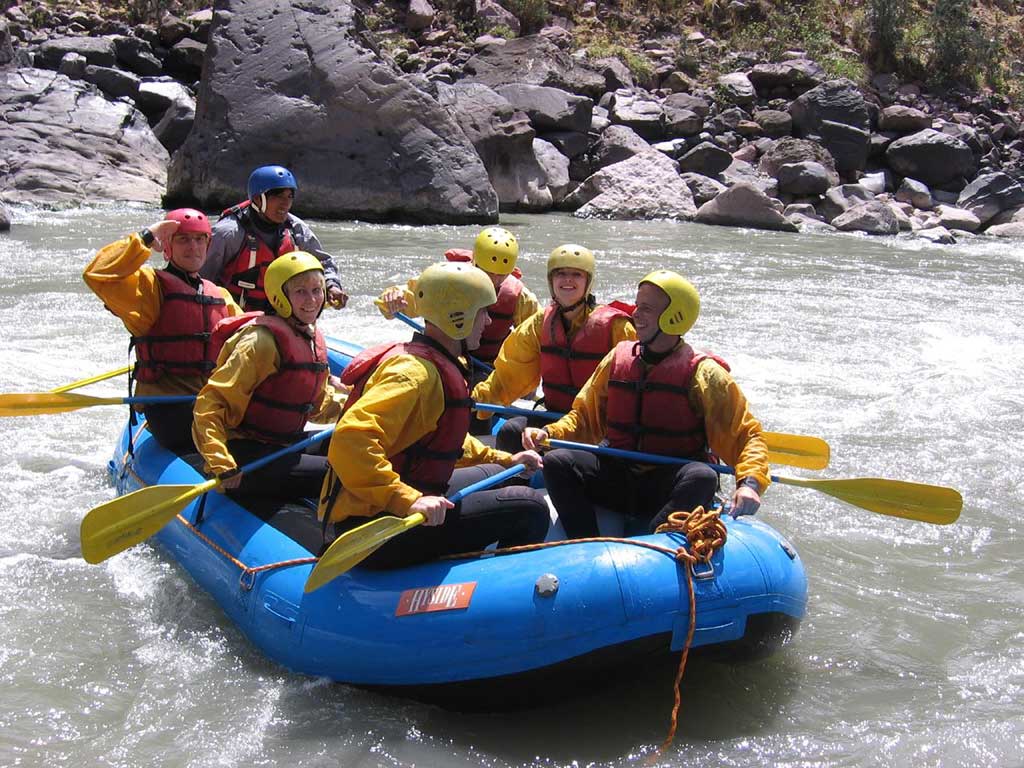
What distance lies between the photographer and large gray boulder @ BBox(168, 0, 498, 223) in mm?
12625

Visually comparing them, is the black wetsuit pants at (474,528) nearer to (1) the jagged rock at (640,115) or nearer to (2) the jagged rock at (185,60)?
(1) the jagged rock at (640,115)

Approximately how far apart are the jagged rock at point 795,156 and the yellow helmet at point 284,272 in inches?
561

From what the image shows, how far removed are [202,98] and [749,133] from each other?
9628mm

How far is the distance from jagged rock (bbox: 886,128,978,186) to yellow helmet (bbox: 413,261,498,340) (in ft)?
55.0

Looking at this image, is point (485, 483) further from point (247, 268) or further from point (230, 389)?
point (247, 268)

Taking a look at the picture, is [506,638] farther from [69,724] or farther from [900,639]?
[900,639]

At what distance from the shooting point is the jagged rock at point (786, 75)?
1992cm

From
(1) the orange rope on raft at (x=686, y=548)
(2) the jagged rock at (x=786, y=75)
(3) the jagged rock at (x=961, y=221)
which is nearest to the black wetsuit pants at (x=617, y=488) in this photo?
(1) the orange rope on raft at (x=686, y=548)

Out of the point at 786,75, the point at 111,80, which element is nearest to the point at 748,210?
the point at 786,75

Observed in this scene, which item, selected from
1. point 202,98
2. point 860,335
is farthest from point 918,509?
point 202,98

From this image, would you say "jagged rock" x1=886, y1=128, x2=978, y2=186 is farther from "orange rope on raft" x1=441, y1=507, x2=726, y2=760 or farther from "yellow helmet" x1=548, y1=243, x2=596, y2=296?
"orange rope on raft" x1=441, y1=507, x2=726, y2=760

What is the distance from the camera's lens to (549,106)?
16.4 metres

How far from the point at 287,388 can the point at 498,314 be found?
1530 millimetres

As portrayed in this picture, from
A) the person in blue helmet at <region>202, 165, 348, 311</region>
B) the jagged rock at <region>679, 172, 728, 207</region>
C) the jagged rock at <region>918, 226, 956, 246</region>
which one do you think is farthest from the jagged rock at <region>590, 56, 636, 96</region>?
the person in blue helmet at <region>202, 165, 348, 311</region>
